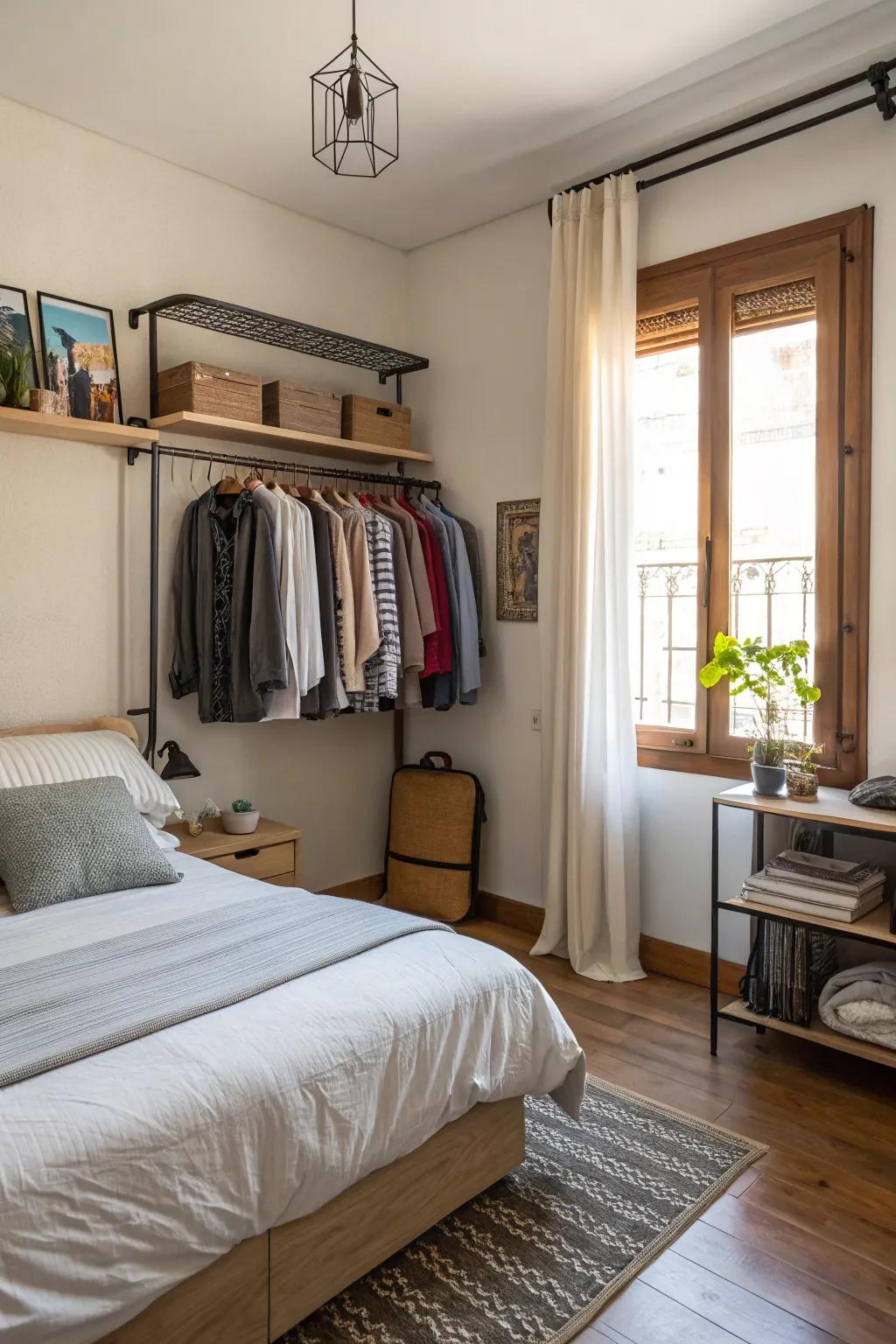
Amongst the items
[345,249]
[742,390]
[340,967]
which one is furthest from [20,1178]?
[345,249]

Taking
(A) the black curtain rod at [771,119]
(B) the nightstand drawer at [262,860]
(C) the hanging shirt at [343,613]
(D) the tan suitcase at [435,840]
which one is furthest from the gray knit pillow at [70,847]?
(A) the black curtain rod at [771,119]

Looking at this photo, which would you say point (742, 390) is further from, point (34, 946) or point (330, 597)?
point (34, 946)

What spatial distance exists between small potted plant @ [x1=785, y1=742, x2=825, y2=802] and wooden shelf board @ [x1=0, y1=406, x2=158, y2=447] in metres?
2.37

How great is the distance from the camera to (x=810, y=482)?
3025 mm

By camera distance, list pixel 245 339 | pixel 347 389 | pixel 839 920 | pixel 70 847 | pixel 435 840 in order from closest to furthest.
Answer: pixel 70 847, pixel 839 920, pixel 245 339, pixel 435 840, pixel 347 389

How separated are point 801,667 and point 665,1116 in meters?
1.38

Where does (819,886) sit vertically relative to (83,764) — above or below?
below

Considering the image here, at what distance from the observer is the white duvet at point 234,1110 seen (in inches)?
51.4

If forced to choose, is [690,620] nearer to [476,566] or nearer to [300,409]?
[476,566]

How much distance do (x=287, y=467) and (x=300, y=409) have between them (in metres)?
0.24

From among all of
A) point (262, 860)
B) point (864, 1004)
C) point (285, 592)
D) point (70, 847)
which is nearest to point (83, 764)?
point (70, 847)

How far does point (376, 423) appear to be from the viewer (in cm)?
393

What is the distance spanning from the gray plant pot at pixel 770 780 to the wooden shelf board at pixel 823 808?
2cm

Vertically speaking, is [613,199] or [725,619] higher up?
[613,199]
